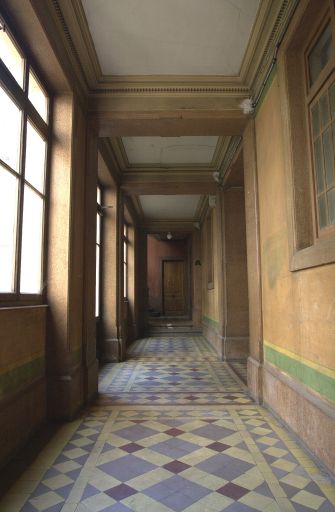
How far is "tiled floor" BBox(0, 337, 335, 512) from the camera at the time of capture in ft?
7.26

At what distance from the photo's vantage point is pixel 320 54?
3088 mm

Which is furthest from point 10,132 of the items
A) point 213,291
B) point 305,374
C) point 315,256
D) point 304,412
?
point 213,291

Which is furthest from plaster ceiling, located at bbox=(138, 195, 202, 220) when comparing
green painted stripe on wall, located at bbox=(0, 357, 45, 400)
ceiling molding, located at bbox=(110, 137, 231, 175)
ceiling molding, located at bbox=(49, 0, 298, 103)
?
green painted stripe on wall, located at bbox=(0, 357, 45, 400)

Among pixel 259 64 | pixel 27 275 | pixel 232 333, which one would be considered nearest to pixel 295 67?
pixel 259 64

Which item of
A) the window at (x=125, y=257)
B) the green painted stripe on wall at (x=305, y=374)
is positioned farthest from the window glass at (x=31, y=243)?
the window at (x=125, y=257)

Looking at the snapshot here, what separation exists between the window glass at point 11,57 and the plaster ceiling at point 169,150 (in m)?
2.90

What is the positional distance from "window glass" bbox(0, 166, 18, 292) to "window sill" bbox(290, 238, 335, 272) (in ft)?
7.60

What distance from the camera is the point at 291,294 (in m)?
3.35

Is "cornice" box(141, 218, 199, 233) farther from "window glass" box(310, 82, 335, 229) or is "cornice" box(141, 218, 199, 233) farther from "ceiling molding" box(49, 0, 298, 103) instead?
"window glass" box(310, 82, 335, 229)

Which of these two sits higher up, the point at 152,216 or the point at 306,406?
the point at 152,216

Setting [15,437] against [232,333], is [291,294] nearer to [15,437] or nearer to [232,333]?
[15,437]

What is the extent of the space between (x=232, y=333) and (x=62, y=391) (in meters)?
4.27

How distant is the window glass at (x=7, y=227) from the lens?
9.49 feet

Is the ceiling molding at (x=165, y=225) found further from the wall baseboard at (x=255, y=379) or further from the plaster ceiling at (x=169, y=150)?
the wall baseboard at (x=255, y=379)
